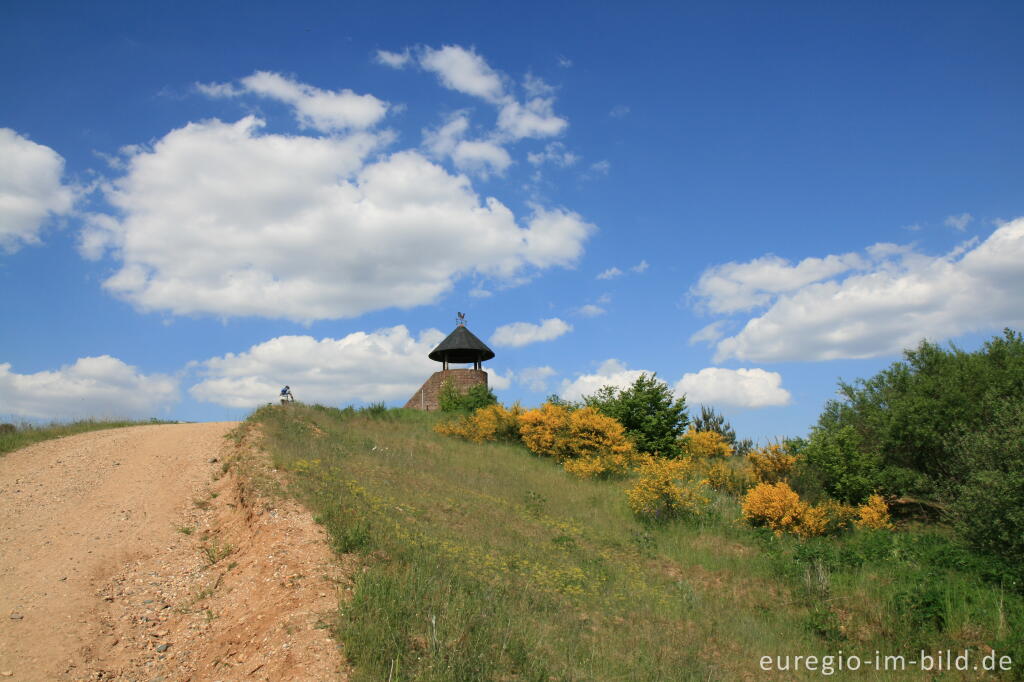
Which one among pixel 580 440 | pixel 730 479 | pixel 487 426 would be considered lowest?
pixel 730 479

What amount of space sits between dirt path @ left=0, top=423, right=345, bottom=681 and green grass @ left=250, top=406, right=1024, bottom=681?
67 cm

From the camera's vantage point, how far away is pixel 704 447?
76.9ft

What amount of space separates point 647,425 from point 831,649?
15963 millimetres

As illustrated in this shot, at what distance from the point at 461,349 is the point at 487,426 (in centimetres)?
1119

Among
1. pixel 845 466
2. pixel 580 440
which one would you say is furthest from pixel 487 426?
pixel 845 466

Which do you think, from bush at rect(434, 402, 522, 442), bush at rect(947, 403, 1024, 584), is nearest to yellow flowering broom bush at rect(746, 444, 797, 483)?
bush at rect(947, 403, 1024, 584)

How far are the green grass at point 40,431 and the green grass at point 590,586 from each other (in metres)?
5.66

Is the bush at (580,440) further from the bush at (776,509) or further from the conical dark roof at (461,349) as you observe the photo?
the conical dark roof at (461,349)

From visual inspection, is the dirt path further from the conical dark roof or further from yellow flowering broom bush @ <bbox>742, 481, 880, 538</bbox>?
the conical dark roof

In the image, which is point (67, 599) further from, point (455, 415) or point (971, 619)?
point (455, 415)

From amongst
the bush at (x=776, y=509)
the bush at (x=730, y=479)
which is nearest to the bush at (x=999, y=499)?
the bush at (x=776, y=509)

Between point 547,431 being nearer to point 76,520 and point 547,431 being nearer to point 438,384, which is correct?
point 438,384

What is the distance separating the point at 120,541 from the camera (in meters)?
10.2

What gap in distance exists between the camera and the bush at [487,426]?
24.6m
